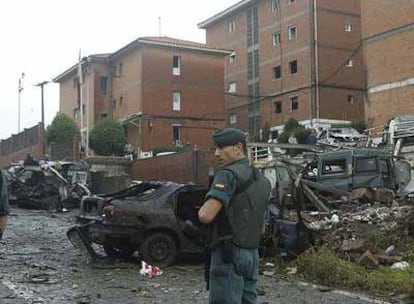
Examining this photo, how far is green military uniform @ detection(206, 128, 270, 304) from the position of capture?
14.4 feet

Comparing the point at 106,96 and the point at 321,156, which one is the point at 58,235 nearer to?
the point at 321,156

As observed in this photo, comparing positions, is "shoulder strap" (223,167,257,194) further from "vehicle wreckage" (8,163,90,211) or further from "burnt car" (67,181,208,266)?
"vehicle wreckage" (8,163,90,211)

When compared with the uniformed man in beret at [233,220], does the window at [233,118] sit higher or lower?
higher

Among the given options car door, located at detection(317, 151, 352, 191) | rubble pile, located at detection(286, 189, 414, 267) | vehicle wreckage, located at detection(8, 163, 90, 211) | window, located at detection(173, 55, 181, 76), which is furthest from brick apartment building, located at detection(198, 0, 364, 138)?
rubble pile, located at detection(286, 189, 414, 267)

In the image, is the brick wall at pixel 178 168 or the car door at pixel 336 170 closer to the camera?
the car door at pixel 336 170

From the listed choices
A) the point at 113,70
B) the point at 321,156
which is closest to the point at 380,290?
the point at 321,156

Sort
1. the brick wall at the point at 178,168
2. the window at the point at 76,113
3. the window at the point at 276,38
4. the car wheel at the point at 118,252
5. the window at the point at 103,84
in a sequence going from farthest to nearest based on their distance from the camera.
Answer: the window at the point at 76,113 → the window at the point at 103,84 → the window at the point at 276,38 → the brick wall at the point at 178,168 → the car wheel at the point at 118,252

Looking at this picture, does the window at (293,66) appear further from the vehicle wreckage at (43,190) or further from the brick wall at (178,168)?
the vehicle wreckage at (43,190)

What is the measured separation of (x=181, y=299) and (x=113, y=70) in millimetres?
49654

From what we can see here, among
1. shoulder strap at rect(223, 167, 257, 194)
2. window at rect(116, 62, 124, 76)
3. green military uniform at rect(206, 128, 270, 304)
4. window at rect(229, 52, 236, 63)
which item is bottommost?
green military uniform at rect(206, 128, 270, 304)

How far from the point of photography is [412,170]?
18.2 meters

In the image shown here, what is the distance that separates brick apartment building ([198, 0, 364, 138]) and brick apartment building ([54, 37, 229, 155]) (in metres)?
4.02

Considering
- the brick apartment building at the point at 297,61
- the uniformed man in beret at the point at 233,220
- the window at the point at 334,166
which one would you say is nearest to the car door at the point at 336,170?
the window at the point at 334,166

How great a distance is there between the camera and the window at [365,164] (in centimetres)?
1688
